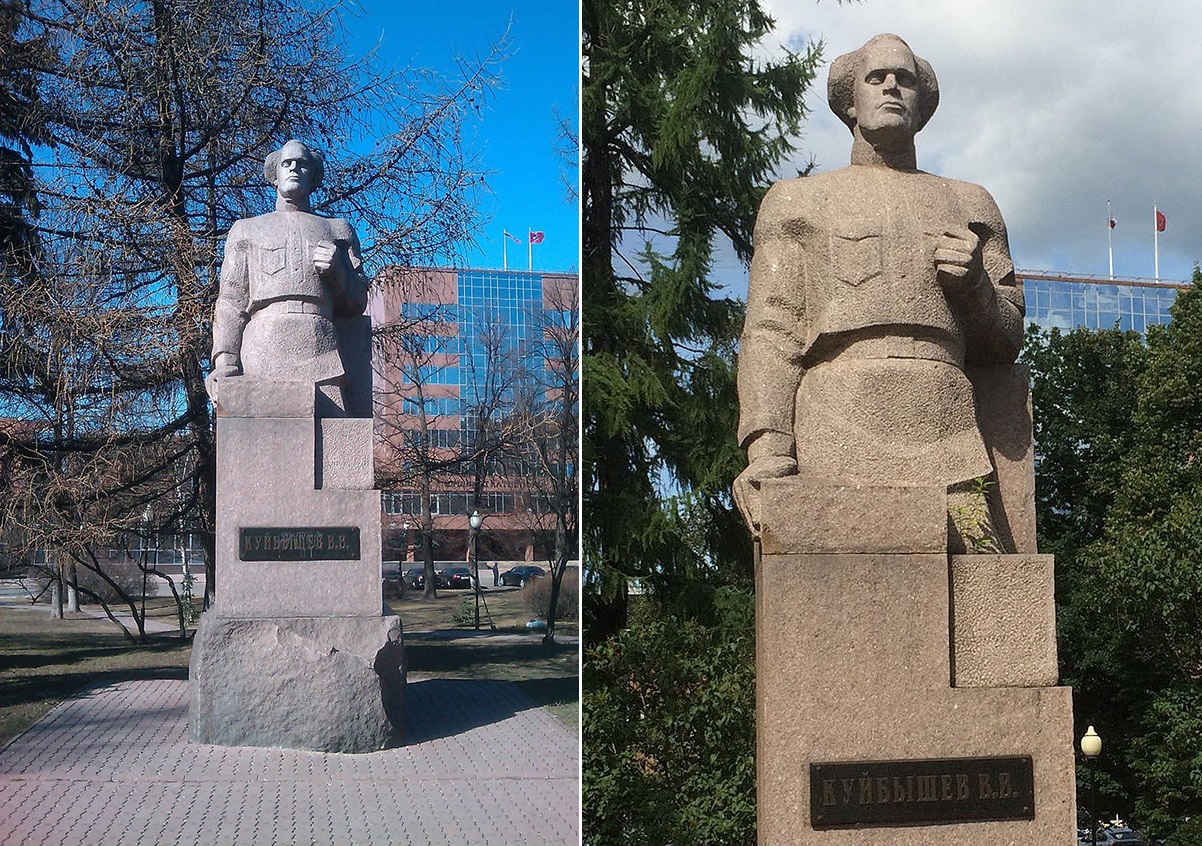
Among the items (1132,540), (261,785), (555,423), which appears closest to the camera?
(261,785)

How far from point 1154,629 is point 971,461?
424 inches

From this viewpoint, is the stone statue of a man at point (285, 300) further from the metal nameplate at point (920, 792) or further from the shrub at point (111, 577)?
the metal nameplate at point (920, 792)

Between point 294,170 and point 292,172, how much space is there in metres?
0.02

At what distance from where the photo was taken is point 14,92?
8.73 meters

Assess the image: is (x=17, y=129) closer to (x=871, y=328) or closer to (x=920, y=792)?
(x=871, y=328)

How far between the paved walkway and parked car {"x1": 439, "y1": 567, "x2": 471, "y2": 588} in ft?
7.09

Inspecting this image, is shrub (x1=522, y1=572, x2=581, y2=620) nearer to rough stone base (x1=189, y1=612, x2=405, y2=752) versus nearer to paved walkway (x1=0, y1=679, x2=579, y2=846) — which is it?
paved walkway (x1=0, y1=679, x2=579, y2=846)

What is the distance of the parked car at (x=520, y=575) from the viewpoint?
34.8ft

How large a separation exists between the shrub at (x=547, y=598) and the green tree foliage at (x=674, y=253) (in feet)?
0.69

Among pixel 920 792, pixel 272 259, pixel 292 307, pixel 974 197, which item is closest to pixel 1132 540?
pixel 292 307

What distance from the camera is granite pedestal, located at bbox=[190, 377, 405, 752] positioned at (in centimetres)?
732

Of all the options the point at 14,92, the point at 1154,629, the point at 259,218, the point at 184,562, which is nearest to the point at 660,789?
the point at 184,562

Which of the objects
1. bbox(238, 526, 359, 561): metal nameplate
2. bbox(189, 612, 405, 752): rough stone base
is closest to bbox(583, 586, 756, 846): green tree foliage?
bbox(189, 612, 405, 752): rough stone base

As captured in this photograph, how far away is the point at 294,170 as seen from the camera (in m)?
8.06
